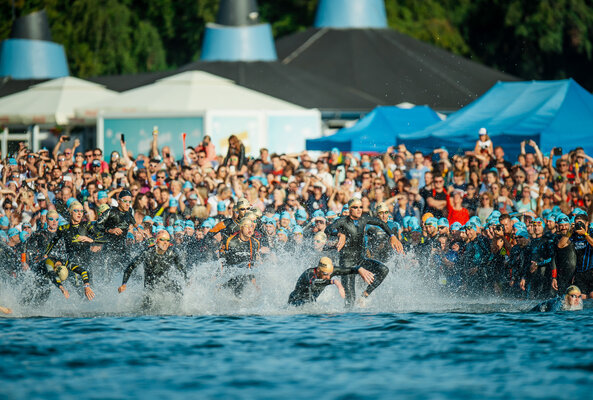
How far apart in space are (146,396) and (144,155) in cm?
1281

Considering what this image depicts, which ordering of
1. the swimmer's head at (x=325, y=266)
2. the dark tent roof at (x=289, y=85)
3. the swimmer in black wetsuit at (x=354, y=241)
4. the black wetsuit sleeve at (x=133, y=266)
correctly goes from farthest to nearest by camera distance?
the dark tent roof at (x=289, y=85)
the swimmer in black wetsuit at (x=354, y=241)
the black wetsuit sleeve at (x=133, y=266)
the swimmer's head at (x=325, y=266)

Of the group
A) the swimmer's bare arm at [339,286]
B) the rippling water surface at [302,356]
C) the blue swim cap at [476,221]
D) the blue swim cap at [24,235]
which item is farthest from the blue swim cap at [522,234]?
the blue swim cap at [24,235]

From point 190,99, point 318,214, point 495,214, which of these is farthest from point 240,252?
point 190,99

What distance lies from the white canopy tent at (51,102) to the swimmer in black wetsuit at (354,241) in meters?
9.84

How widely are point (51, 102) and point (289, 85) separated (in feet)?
18.6

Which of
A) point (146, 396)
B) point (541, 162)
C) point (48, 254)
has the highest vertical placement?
point (541, 162)

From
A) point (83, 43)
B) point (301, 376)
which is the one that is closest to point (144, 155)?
point (301, 376)

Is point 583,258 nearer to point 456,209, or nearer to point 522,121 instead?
point 456,209

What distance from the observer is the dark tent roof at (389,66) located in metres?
31.4

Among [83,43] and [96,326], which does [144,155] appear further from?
[83,43]

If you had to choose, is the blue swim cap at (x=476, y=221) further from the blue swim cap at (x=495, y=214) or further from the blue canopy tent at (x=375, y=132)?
the blue canopy tent at (x=375, y=132)

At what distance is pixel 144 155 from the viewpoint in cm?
2359

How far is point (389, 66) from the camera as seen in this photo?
33.2 meters

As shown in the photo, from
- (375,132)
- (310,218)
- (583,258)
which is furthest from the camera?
(375,132)
